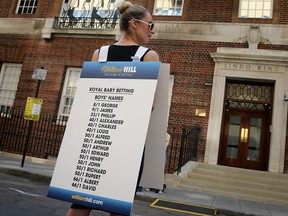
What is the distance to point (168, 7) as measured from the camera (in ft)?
41.1

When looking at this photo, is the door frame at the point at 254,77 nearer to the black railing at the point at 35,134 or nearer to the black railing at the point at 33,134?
the black railing at the point at 35,134

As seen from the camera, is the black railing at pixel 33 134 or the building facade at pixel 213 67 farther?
the black railing at pixel 33 134

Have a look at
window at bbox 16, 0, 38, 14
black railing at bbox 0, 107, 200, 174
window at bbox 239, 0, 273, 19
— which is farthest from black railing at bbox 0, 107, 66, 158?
window at bbox 239, 0, 273, 19

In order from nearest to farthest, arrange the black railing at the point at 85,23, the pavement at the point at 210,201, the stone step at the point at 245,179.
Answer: the pavement at the point at 210,201
the stone step at the point at 245,179
the black railing at the point at 85,23

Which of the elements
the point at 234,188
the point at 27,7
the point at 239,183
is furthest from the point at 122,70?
the point at 27,7

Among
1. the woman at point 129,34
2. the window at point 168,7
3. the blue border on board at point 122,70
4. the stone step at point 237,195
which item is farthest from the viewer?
the window at point 168,7

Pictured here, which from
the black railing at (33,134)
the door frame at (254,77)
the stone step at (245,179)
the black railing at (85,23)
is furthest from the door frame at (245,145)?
the black railing at (33,134)

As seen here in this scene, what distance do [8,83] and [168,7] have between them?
26.4 feet

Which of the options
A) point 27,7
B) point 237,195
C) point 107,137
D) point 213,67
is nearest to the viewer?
point 107,137

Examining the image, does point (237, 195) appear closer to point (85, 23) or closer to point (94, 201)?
point (94, 201)

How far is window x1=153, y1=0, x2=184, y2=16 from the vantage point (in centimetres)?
1239

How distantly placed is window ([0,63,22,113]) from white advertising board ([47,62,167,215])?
495 inches

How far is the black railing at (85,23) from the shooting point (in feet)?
42.0

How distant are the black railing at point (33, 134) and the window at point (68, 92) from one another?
439 mm
